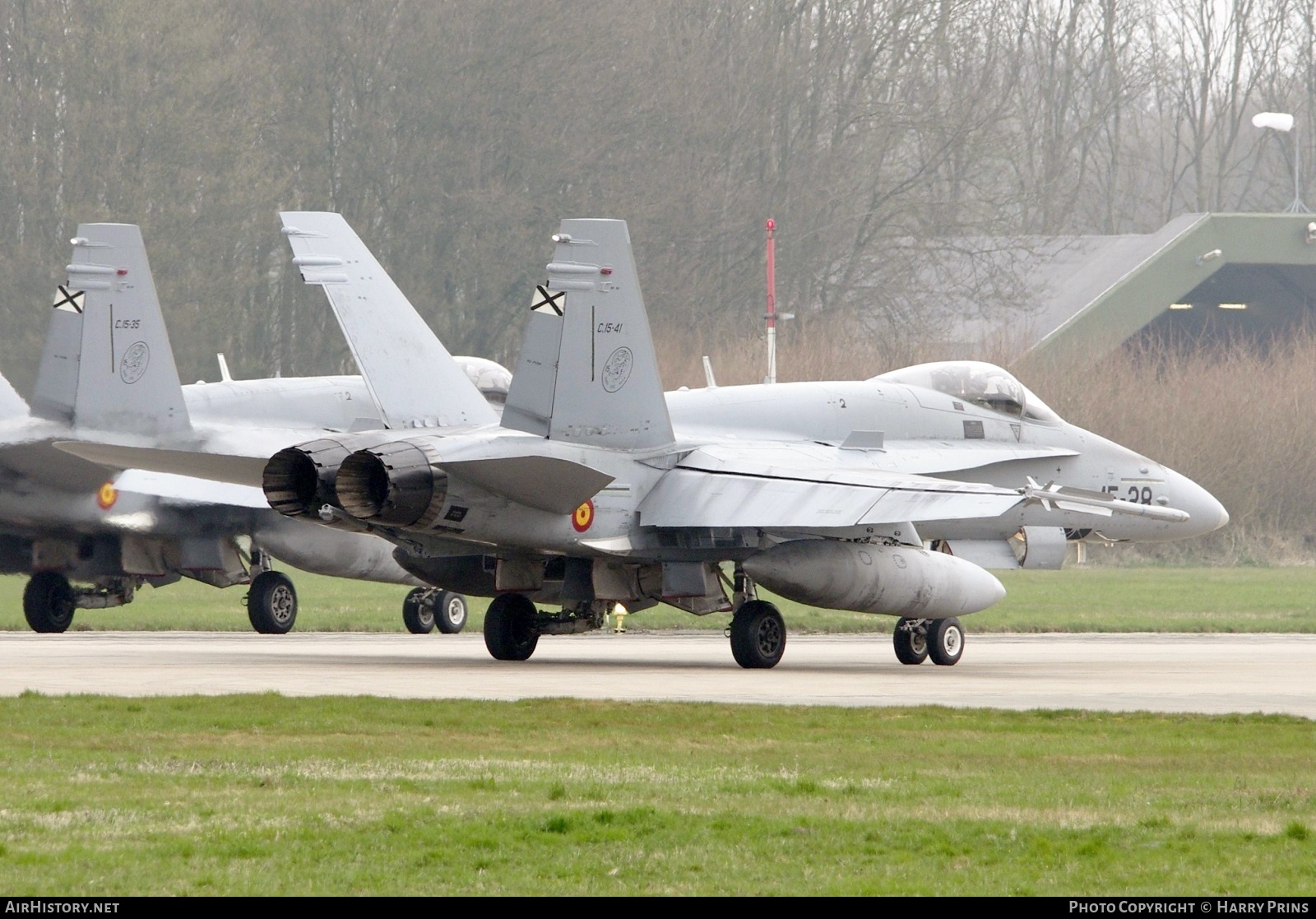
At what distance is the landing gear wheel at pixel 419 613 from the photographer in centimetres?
2534

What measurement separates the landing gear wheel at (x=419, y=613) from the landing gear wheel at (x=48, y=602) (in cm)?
409

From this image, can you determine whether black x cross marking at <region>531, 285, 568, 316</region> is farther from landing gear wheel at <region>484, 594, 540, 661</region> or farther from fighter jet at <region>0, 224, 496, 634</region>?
landing gear wheel at <region>484, 594, 540, 661</region>

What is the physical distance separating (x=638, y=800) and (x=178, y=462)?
8831 mm

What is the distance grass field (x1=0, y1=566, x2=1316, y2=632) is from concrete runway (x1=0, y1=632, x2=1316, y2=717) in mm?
1409

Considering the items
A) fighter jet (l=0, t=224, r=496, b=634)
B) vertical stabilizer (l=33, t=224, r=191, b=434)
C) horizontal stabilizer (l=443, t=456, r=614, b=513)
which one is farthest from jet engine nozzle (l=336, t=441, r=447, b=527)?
vertical stabilizer (l=33, t=224, r=191, b=434)

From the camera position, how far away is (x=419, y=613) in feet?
83.3

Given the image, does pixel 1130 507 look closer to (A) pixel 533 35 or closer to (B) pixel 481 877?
(B) pixel 481 877

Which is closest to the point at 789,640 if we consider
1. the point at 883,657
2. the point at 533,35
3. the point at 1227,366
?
the point at 883,657

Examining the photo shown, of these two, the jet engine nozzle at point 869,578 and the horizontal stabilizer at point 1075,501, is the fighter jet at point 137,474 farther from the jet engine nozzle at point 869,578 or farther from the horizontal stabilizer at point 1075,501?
the horizontal stabilizer at point 1075,501

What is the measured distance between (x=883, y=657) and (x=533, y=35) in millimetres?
33067

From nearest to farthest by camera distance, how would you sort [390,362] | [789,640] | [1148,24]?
[390,362], [789,640], [1148,24]

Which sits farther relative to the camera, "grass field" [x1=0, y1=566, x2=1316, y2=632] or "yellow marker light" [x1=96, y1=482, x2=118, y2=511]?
"grass field" [x1=0, y1=566, x2=1316, y2=632]

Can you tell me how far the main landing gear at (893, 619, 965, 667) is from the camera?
64.4 feet

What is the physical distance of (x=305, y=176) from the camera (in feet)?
173
